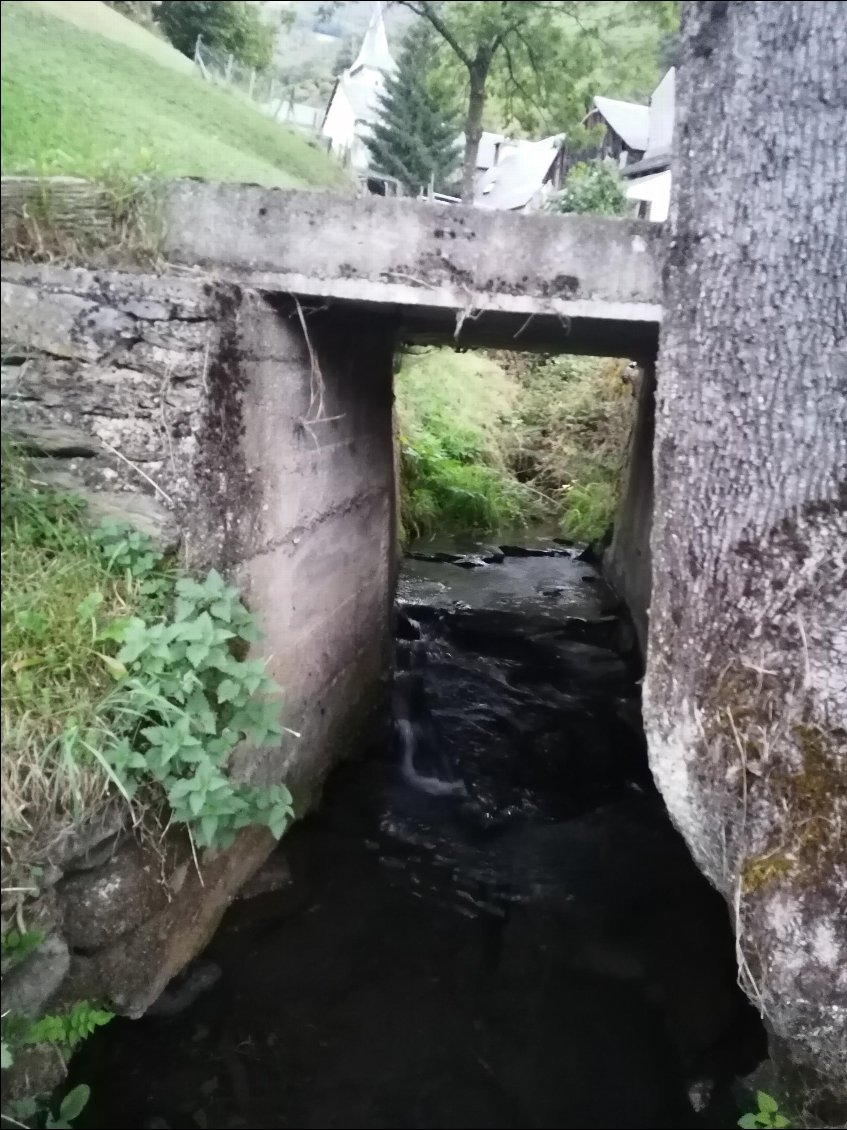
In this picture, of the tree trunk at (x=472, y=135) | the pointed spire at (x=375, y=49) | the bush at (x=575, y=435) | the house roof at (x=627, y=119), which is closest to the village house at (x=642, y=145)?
the house roof at (x=627, y=119)

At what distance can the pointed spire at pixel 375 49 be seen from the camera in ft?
11.1

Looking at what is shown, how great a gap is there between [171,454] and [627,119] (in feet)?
8.32

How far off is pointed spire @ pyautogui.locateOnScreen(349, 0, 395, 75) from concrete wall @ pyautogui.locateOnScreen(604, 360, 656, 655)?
474 centimetres

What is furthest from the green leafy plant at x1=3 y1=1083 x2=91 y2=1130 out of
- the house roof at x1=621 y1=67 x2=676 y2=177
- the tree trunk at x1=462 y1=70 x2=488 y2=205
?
the house roof at x1=621 y1=67 x2=676 y2=177

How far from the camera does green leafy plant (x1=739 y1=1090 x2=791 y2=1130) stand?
3459 millimetres

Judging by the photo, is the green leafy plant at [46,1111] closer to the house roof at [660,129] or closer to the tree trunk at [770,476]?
the tree trunk at [770,476]

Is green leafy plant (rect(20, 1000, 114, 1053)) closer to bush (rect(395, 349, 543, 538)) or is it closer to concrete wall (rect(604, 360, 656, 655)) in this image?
concrete wall (rect(604, 360, 656, 655))

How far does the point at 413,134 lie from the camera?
13.1 ft

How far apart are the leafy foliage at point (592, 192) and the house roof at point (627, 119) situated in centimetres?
16

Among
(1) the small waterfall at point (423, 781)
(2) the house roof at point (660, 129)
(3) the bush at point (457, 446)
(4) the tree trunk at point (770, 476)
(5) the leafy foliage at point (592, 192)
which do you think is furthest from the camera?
(3) the bush at point (457, 446)

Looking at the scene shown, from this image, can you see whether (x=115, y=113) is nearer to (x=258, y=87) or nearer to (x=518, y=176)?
(x=258, y=87)

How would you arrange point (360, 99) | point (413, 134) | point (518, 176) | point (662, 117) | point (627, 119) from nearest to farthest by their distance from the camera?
point (662, 117)
point (627, 119)
point (360, 99)
point (413, 134)
point (518, 176)

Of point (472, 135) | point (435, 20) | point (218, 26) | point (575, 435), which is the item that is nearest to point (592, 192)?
point (472, 135)

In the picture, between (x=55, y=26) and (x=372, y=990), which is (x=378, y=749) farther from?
(x=55, y=26)
